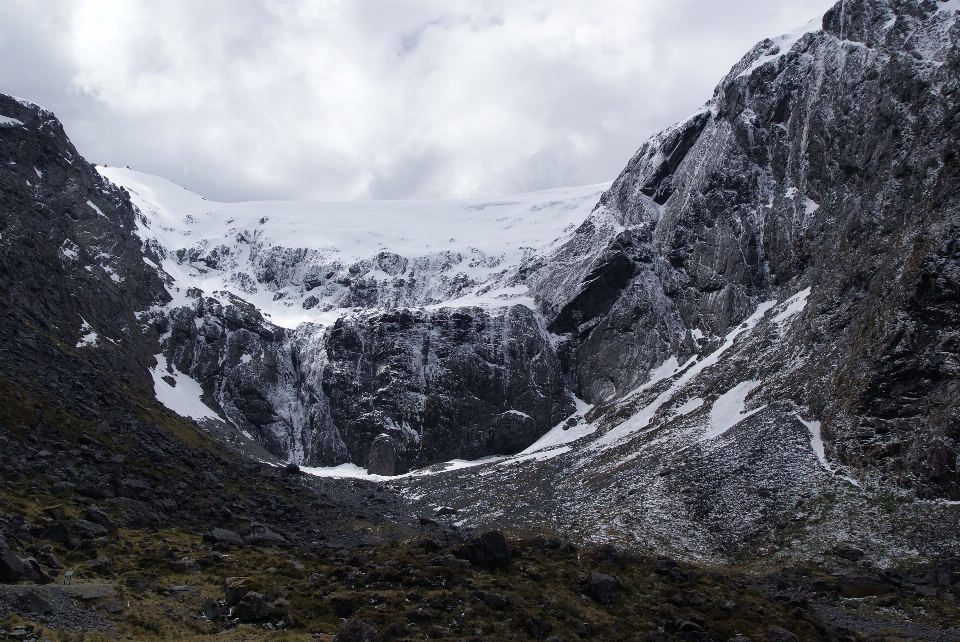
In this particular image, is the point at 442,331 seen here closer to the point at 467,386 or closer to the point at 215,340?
the point at 467,386

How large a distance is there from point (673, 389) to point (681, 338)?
25.0 metres

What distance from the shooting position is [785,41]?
149875 mm

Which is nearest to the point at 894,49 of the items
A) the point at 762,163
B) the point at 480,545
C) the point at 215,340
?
the point at 762,163

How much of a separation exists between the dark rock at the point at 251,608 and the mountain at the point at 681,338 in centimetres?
4792

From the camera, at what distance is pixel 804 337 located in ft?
308

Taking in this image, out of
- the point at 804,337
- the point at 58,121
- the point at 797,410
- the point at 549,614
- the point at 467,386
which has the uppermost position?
the point at 58,121

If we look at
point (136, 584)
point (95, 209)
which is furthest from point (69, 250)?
point (136, 584)

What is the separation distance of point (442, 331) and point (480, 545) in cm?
13435

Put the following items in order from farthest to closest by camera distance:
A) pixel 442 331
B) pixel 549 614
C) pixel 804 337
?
pixel 442 331 → pixel 804 337 → pixel 549 614

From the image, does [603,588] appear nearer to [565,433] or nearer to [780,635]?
[780,635]

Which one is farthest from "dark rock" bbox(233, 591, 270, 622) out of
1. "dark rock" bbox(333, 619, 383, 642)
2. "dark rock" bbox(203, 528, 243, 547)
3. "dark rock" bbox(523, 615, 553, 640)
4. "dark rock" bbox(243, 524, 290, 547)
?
"dark rock" bbox(243, 524, 290, 547)

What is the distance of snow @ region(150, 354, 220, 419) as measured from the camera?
131875 millimetres

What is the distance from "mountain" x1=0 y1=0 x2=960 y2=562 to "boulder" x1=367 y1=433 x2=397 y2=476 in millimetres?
499

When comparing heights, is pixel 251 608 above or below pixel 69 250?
below
